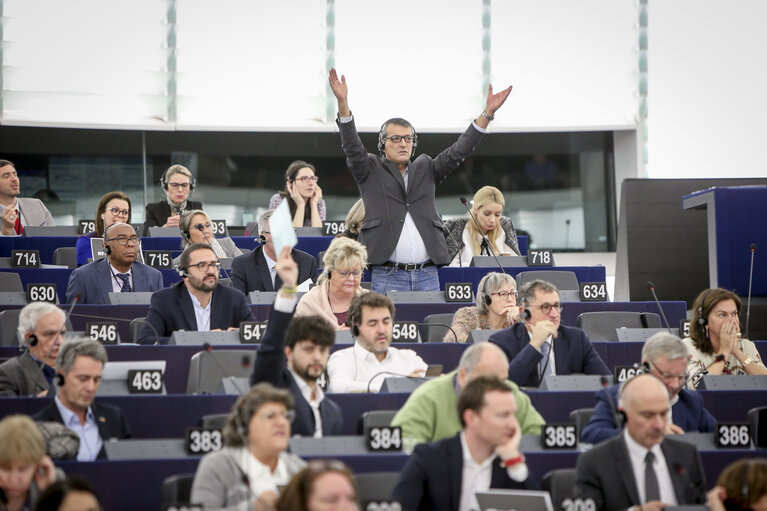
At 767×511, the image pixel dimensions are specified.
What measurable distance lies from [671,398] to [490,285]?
4.19 feet

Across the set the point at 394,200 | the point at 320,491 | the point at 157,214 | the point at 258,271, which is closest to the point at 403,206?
the point at 394,200

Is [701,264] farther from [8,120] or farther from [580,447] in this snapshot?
[8,120]

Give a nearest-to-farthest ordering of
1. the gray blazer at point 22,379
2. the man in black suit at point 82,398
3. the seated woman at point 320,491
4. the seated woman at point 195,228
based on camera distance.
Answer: the seated woman at point 320,491 < the man in black suit at point 82,398 < the gray blazer at point 22,379 < the seated woman at point 195,228

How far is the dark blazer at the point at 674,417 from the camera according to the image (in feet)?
13.3

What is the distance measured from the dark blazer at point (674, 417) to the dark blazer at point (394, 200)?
221cm

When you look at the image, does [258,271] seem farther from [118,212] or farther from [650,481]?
[650,481]

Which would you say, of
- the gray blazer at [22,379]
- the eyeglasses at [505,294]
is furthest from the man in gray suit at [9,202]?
the eyeglasses at [505,294]

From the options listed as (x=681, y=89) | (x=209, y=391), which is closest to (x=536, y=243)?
(x=681, y=89)

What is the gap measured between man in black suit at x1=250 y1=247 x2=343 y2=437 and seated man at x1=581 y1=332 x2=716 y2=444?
88 centimetres

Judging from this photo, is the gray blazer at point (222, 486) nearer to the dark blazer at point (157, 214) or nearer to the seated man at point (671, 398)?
the seated man at point (671, 398)

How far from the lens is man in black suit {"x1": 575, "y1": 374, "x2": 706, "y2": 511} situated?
3545mm

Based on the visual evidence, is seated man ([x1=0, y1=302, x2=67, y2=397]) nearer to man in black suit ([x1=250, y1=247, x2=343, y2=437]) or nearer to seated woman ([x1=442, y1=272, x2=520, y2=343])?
man in black suit ([x1=250, y1=247, x2=343, y2=437])

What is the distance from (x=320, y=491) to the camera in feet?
9.12

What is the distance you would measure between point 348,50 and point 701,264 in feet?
13.4
